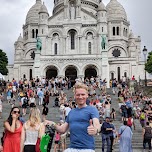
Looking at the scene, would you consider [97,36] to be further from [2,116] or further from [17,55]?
[2,116]

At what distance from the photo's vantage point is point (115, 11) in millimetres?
73875

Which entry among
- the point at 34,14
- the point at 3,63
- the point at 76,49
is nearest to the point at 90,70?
the point at 76,49

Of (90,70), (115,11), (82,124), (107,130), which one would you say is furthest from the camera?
(115,11)

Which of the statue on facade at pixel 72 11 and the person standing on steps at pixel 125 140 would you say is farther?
the statue on facade at pixel 72 11

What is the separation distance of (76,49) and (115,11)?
64.2 ft

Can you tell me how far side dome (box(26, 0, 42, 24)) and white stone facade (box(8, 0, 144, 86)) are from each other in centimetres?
699

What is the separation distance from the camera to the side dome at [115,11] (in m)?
72.8

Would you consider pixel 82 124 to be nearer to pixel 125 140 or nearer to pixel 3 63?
pixel 125 140

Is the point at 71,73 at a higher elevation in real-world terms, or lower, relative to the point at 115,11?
lower

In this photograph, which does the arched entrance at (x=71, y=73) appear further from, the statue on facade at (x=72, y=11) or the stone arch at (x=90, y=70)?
the statue on facade at (x=72, y=11)

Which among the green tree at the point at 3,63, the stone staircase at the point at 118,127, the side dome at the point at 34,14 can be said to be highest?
the side dome at the point at 34,14

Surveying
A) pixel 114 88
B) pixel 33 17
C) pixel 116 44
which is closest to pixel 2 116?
pixel 114 88

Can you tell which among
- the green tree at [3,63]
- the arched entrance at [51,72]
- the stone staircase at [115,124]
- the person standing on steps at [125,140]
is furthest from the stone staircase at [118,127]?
the green tree at [3,63]

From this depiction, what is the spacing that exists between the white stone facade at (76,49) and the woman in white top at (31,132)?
155 feet
